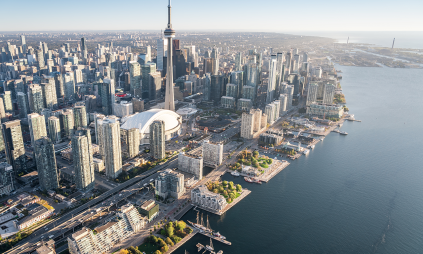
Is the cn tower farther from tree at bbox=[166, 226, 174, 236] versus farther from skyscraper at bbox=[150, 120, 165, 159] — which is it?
tree at bbox=[166, 226, 174, 236]

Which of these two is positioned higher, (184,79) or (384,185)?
(184,79)

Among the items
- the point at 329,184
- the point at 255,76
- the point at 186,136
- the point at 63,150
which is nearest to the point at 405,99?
the point at 255,76

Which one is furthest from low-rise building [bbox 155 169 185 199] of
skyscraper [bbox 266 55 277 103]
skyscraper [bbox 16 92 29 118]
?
skyscraper [bbox 266 55 277 103]

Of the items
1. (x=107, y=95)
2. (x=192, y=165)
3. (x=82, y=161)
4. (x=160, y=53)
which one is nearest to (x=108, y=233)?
(x=82, y=161)

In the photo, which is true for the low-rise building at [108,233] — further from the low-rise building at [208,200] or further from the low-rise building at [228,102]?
the low-rise building at [228,102]

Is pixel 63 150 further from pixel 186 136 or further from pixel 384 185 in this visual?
pixel 384 185

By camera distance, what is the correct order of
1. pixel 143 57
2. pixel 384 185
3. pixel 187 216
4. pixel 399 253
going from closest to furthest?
pixel 399 253 < pixel 187 216 < pixel 384 185 < pixel 143 57
